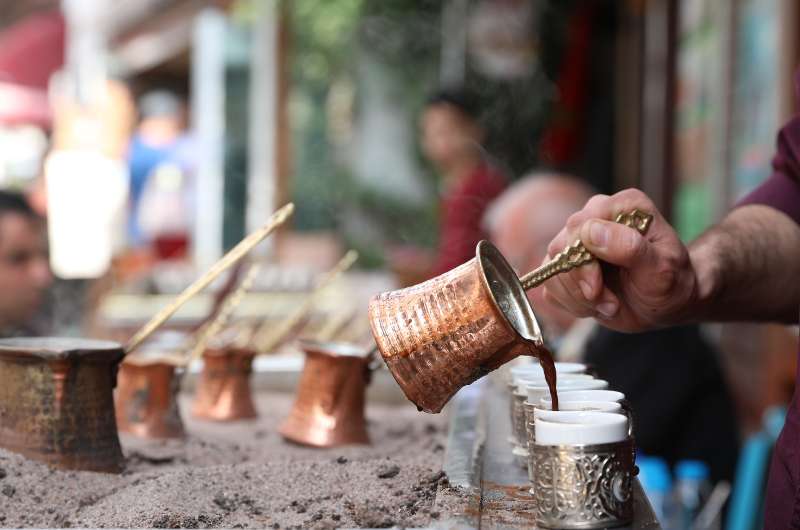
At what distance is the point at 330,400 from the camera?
225cm

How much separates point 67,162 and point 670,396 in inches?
183

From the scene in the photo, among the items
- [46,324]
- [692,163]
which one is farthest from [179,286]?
[692,163]

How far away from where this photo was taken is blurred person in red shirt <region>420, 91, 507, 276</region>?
5.21 m

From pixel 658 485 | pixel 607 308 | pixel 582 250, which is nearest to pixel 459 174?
pixel 658 485

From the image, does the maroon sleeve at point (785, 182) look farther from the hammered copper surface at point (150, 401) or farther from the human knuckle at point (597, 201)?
the hammered copper surface at point (150, 401)

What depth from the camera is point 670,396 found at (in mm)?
3762

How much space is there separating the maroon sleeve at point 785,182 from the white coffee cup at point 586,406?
91 cm

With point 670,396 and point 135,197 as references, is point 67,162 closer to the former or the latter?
point 135,197

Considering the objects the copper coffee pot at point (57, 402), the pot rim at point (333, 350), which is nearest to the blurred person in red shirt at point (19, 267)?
the pot rim at point (333, 350)

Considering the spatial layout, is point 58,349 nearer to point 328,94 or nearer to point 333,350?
point 333,350

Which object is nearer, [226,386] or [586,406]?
[586,406]

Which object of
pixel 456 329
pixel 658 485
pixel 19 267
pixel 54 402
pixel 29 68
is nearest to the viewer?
pixel 456 329

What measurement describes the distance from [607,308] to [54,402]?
3.16ft

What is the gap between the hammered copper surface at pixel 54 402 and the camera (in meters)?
1.81
